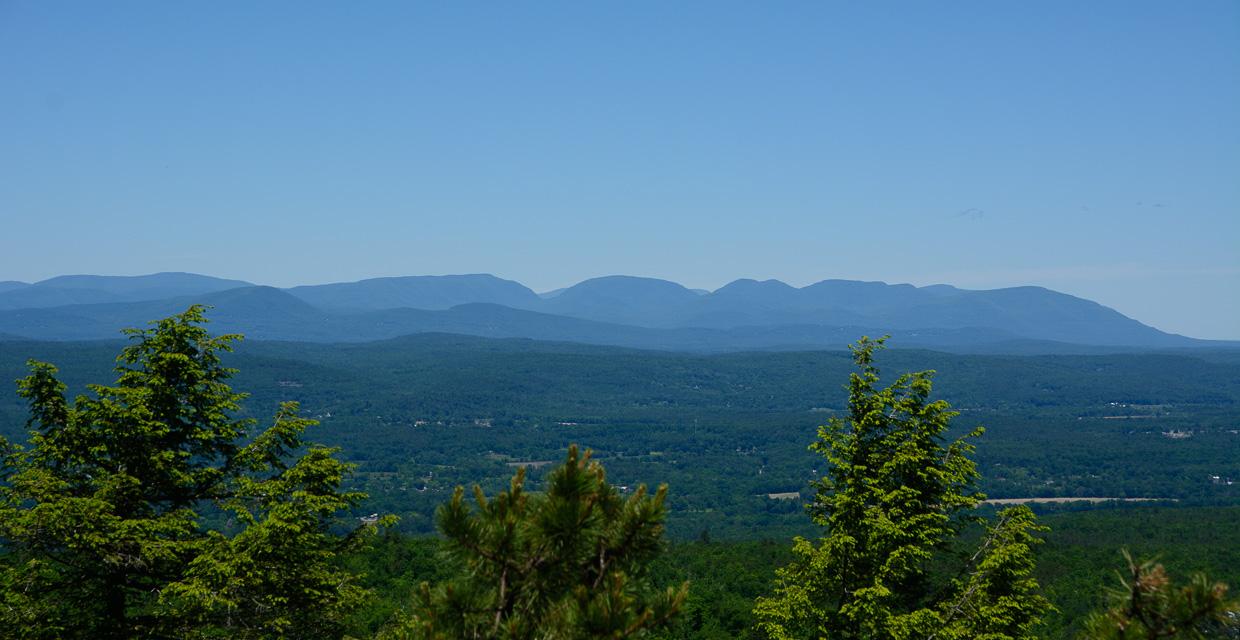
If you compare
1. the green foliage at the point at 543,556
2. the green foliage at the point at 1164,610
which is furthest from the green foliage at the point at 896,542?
the green foliage at the point at 543,556

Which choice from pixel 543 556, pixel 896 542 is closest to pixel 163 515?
pixel 543 556

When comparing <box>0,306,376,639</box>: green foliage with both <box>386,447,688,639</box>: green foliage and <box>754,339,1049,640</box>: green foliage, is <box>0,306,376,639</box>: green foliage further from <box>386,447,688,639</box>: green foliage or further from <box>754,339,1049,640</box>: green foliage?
<box>754,339,1049,640</box>: green foliage

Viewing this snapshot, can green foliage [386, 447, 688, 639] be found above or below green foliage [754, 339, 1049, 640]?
above

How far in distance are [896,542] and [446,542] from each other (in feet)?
32.9

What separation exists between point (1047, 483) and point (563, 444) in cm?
10022

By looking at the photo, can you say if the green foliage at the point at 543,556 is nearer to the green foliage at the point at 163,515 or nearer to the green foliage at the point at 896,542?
the green foliage at the point at 163,515

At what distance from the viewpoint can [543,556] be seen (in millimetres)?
5797

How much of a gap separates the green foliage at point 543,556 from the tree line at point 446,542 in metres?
0.02

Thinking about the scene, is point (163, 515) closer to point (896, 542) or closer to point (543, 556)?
point (543, 556)

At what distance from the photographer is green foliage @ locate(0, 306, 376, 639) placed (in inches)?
404

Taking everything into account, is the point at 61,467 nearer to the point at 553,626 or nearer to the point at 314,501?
the point at 314,501

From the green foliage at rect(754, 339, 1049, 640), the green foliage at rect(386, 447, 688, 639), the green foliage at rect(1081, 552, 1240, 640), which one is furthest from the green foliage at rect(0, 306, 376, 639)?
the green foliage at rect(1081, 552, 1240, 640)

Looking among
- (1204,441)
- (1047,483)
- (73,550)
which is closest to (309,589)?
(73,550)

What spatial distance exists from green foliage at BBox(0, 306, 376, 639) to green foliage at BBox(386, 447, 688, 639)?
5690 millimetres
